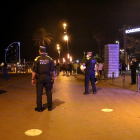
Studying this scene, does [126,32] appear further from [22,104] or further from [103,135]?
[103,135]

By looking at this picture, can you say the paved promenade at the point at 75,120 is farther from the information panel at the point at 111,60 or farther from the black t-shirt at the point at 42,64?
the information panel at the point at 111,60

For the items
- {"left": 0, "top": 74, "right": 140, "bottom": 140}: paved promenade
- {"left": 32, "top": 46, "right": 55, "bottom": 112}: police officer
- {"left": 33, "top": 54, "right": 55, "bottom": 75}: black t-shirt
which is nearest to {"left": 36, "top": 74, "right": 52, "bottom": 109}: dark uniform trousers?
{"left": 32, "top": 46, "right": 55, "bottom": 112}: police officer

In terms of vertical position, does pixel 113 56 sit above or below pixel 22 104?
above

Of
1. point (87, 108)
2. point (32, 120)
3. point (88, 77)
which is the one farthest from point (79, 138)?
point (88, 77)

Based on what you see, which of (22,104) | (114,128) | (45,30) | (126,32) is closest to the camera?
(114,128)

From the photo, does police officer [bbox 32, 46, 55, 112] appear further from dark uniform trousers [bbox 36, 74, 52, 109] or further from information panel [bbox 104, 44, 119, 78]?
information panel [bbox 104, 44, 119, 78]

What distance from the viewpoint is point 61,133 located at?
5.04 metres

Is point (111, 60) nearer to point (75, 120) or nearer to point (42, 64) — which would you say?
point (42, 64)

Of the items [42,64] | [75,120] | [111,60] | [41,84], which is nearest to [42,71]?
[42,64]

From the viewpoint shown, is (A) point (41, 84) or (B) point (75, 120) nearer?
(B) point (75, 120)

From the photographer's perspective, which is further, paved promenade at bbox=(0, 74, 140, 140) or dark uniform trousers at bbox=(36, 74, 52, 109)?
dark uniform trousers at bbox=(36, 74, 52, 109)

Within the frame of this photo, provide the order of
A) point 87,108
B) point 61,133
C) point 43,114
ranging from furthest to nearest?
point 87,108
point 43,114
point 61,133

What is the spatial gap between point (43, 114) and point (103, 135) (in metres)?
A: 2.41

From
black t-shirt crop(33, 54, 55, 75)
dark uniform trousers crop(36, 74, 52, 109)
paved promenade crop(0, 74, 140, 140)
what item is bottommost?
paved promenade crop(0, 74, 140, 140)
